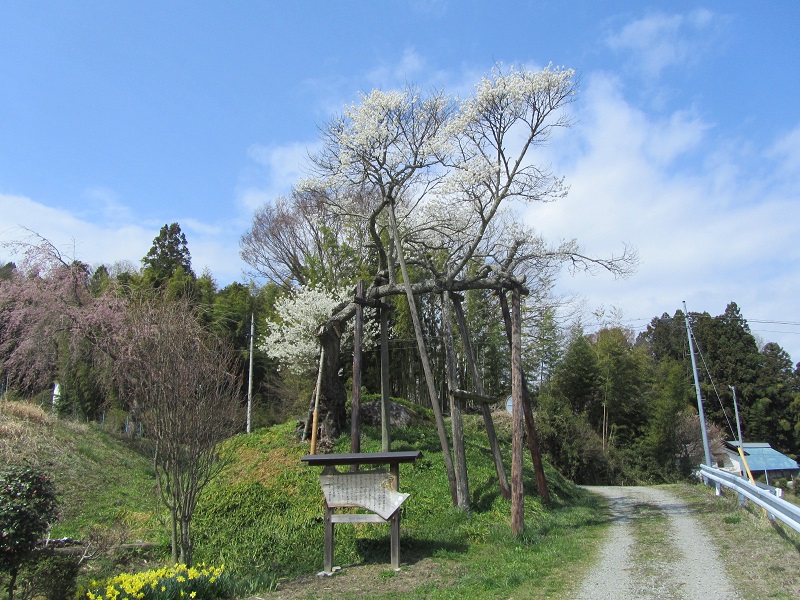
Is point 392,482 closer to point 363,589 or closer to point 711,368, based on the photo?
point 363,589

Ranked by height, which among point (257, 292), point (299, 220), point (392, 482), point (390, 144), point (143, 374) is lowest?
point (392, 482)

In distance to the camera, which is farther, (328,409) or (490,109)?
(328,409)

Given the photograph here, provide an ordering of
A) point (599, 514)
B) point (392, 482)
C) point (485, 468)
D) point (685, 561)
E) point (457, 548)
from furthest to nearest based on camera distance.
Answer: point (485, 468)
point (599, 514)
point (457, 548)
point (392, 482)
point (685, 561)

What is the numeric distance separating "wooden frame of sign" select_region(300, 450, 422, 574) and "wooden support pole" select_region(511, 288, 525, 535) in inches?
94.0

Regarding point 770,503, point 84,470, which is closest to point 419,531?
point 770,503

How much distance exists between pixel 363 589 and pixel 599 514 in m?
7.74

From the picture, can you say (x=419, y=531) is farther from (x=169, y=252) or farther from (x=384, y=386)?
(x=169, y=252)

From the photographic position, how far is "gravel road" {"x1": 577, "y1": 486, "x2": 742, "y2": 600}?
6305 millimetres

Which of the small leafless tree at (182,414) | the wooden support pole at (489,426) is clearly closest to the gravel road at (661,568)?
the wooden support pole at (489,426)

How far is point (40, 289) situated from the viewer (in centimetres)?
1636

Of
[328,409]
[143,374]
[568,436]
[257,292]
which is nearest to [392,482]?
[143,374]

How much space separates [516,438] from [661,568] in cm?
330

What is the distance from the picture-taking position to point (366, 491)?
8.38 m

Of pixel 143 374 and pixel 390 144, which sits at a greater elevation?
pixel 390 144
